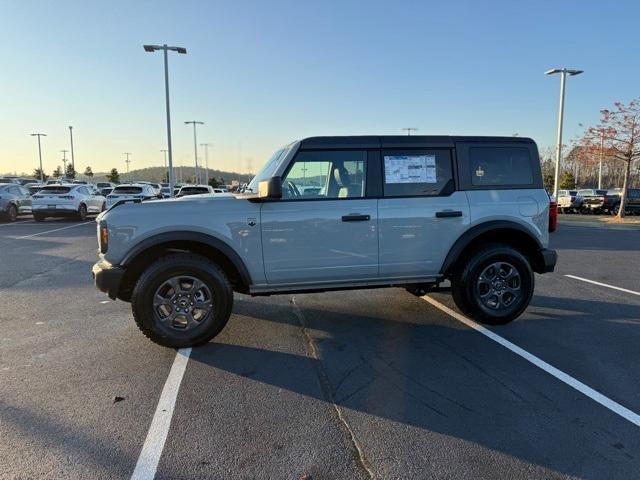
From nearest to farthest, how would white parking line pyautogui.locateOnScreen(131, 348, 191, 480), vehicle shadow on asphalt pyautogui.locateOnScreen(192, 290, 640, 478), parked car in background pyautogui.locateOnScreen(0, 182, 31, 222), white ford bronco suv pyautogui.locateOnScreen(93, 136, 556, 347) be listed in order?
white parking line pyautogui.locateOnScreen(131, 348, 191, 480) < vehicle shadow on asphalt pyautogui.locateOnScreen(192, 290, 640, 478) < white ford bronco suv pyautogui.locateOnScreen(93, 136, 556, 347) < parked car in background pyautogui.locateOnScreen(0, 182, 31, 222)

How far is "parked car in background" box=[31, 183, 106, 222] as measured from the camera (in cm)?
1888

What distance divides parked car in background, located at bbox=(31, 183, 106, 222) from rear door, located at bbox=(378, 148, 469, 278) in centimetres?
1794

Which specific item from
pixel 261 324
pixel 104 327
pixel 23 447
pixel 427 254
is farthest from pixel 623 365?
pixel 104 327

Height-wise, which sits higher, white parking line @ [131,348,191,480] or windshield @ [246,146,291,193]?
windshield @ [246,146,291,193]

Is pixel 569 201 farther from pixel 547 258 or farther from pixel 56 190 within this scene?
pixel 56 190

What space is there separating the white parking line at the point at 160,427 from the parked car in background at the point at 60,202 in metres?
17.6

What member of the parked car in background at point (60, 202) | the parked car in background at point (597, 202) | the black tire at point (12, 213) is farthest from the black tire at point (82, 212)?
the parked car in background at point (597, 202)

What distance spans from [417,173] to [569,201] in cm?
3023

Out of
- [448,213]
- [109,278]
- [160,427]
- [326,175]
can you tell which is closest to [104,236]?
[109,278]

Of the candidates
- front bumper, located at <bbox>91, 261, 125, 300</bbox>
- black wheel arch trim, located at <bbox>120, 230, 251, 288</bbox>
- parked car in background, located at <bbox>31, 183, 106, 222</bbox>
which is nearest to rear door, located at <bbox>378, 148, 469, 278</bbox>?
black wheel arch trim, located at <bbox>120, 230, 251, 288</bbox>

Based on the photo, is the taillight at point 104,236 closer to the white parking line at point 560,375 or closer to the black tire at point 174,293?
the black tire at point 174,293

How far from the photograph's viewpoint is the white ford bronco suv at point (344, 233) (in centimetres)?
441

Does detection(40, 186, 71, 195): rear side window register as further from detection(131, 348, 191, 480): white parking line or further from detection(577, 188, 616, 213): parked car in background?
detection(577, 188, 616, 213): parked car in background

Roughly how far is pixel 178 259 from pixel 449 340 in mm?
2807
